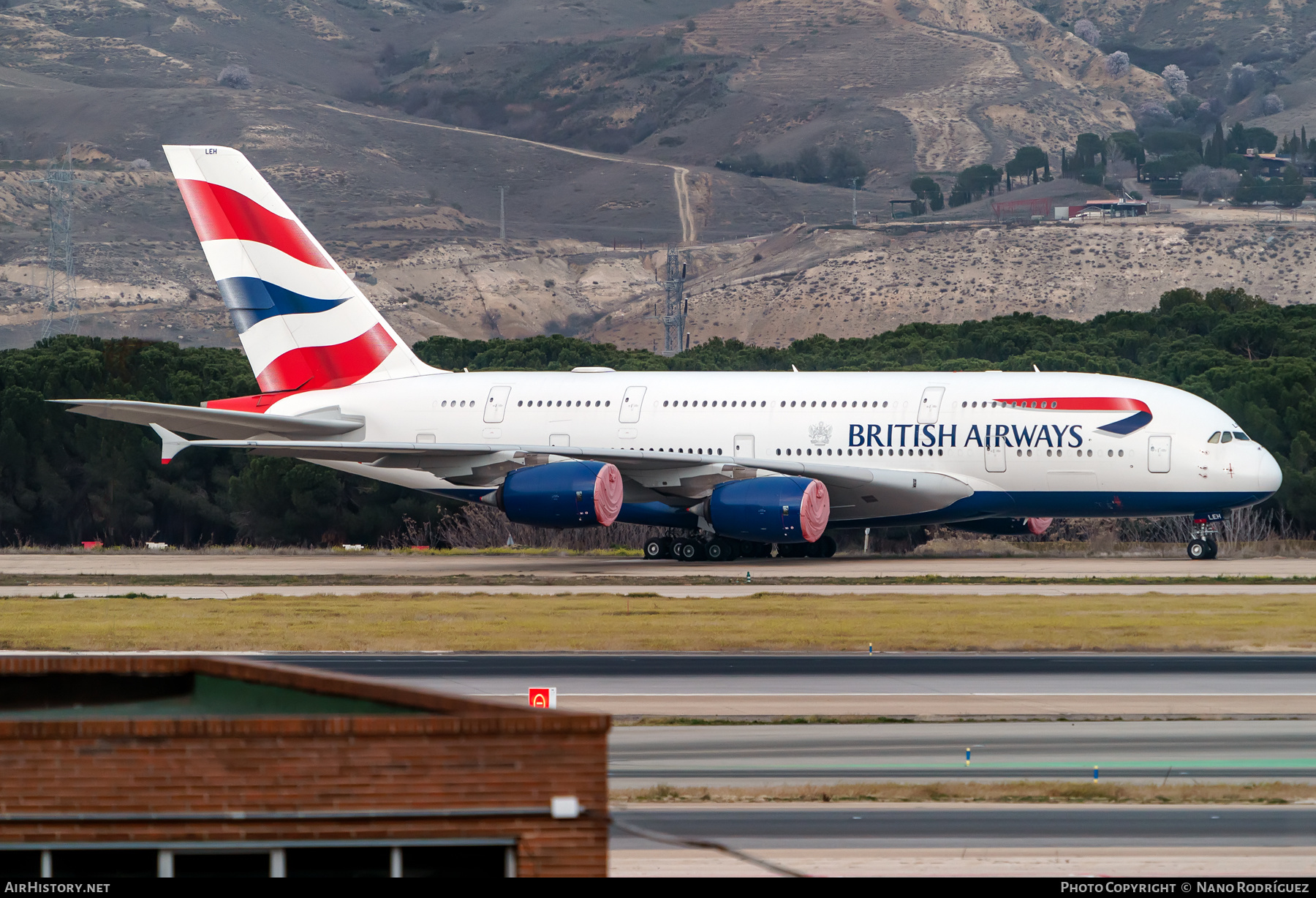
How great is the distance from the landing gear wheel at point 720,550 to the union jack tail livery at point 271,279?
10881mm

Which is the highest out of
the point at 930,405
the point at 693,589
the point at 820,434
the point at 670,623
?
the point at 930,405

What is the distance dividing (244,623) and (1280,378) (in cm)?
3835

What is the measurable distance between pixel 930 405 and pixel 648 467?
7.03 m

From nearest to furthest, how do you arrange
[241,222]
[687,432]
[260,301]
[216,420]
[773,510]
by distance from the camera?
1. [773,510]
2. [216,420]
3. [687,432]
4. [241,222]
5. [260,301]

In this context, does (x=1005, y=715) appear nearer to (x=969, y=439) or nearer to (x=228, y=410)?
(x=969, y=439)

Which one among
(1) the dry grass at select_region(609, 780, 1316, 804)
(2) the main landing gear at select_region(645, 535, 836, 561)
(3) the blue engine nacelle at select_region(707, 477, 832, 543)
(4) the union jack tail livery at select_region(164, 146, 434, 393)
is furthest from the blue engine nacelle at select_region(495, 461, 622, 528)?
(1) the dry grass at select_region(609, 780, 1316, 804)

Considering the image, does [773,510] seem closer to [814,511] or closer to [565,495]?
[814,511]

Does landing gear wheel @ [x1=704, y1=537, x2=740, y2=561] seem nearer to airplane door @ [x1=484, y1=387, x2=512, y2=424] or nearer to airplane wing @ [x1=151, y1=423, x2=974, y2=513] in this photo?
airplane wing @ [x1=151, y1=423, x2=974, y2=513]

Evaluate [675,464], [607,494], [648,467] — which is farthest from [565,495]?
[675,464]

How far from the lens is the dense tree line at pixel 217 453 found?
5653 cm

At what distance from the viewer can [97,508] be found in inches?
2470

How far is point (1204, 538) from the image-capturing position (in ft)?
137

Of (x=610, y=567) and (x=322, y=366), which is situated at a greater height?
(x=322, y=366)

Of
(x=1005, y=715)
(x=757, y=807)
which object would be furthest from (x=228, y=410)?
(x=757, y=807)
